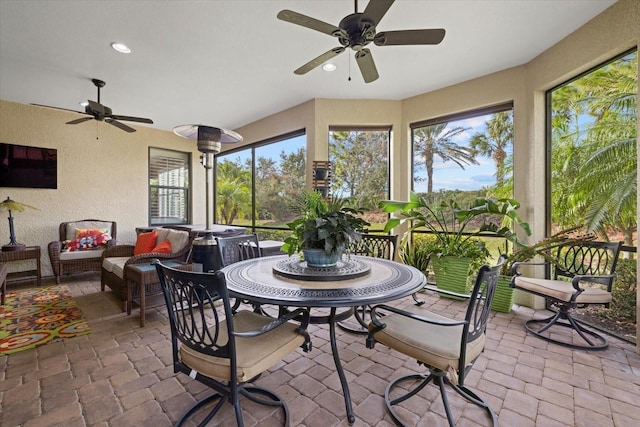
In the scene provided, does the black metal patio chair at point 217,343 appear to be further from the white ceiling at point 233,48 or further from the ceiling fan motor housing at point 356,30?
the white ceiling at point 233,48

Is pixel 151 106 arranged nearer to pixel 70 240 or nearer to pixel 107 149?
pixel 107 149

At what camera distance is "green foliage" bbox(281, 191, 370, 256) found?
184 centimetres

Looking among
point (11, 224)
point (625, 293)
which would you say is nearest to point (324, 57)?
point (625, 293)

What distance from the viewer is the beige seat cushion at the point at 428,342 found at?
1432mm

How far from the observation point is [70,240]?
4.67 meters

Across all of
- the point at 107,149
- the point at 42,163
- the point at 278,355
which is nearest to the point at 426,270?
the point at 278,355

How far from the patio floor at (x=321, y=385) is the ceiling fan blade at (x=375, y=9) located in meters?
2.46

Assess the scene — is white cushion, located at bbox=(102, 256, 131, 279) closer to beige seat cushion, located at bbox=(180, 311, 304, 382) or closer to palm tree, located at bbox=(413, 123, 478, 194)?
beige seat cushion, located at bbox=(180, 311, 304, 382)

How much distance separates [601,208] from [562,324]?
126 centimetres

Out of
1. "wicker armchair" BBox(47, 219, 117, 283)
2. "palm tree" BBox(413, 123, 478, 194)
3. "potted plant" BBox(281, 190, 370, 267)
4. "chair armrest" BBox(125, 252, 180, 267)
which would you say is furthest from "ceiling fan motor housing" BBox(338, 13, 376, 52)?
"wicker armchair" BBox(47, 219, 117, 283)

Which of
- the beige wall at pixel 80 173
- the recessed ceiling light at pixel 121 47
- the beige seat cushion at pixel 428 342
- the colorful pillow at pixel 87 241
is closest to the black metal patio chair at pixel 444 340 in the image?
the beige seat cushion at pixel 428 342

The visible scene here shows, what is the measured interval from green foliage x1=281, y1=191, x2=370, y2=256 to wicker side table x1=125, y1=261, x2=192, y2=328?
175 cm

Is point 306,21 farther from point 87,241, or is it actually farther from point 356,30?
point 87,241

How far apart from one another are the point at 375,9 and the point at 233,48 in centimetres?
191
